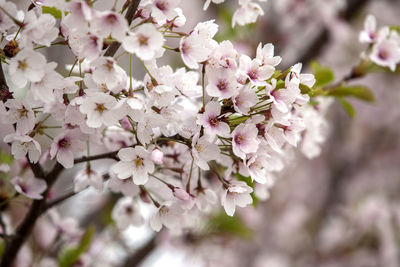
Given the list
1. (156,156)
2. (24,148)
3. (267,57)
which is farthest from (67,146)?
(267,57)

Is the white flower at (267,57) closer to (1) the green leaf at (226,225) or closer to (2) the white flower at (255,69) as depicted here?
(2) the white flower at (255,69)

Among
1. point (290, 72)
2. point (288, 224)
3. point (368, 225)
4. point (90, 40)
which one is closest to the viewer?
point (90, 40)

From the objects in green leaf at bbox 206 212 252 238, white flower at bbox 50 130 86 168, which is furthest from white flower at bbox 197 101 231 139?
green leaf at bbox 206 212 252 238

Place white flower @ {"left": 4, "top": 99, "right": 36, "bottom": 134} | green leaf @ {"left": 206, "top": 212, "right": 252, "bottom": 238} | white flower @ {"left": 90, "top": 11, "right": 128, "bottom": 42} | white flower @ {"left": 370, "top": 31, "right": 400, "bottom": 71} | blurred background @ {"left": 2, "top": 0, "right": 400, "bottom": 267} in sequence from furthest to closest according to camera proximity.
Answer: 1. blurred background @ {"left": 2, "top": 0, "right": 400, "bottom": 267}
2. green leaf @ {"left": 206, "top": 212, "right": 252, "bottom": 238}
3. white flower @ {"left": 370, "top": 31, "right": 400, "bottom": 71}
4. white flower @ {"left": 4, "top": 99, "right": 36, "bottom": 134}
5. white flower @ {"left": 90, "top": 11, "right": 128, "bottom": 42}

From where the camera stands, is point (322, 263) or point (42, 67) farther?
point (322, 263)

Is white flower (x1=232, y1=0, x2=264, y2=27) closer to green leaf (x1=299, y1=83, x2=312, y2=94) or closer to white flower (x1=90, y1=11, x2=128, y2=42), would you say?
green leaf (x1=299, y1=83, x2=312, y2=94)

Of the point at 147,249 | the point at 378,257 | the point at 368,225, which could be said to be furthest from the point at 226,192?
the point at 378,257

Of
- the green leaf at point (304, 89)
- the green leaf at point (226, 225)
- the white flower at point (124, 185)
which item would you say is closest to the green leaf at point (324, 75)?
the green leaf at point (304, 89)

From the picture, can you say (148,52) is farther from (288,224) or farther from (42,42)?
(288,224)
